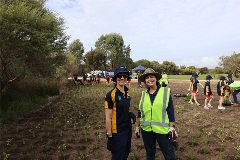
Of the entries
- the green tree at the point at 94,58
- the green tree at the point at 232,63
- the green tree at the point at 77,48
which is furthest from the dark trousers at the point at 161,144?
the green tree at the point at 77,48

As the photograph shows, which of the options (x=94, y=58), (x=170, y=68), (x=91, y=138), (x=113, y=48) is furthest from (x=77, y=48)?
(x=91, y=138)

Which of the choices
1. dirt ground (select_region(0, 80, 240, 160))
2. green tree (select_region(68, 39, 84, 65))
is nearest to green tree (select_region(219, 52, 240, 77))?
dirt ground (select_region(0, 80, 240, 160))

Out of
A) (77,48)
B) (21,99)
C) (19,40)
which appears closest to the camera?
(21,99)

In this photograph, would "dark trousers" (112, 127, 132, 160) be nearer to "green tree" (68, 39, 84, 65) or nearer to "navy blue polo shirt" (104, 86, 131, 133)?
"navy blue polo shirt" (104, 86, 131, 133)

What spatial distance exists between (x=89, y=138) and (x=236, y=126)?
521 centimetres

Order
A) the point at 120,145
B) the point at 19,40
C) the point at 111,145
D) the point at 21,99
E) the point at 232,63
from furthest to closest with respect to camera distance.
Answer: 1. the point at 232,63
2. the point at 19,40
3. the point at 21,99
4. the point at 120,145
5. the point at 111,145

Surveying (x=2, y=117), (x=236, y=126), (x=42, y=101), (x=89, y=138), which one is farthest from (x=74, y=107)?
(x=236, y=126)

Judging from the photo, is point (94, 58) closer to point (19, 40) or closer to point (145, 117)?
point (19, 40)

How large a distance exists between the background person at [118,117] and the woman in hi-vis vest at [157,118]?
38 cm

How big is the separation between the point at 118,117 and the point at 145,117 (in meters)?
0.56

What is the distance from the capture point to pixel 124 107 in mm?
3465

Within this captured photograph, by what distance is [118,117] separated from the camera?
342 centimetres

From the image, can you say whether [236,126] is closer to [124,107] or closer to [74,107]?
[124,107]

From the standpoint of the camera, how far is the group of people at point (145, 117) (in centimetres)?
335
